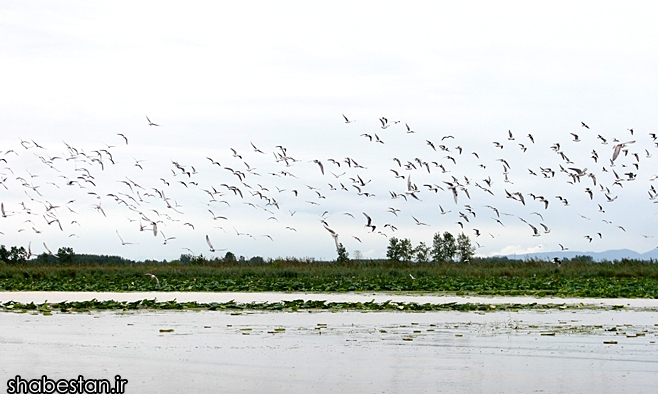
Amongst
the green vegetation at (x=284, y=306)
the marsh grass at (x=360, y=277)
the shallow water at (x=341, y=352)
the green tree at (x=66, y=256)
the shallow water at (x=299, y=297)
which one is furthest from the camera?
the green tree at (x=66, y=256)

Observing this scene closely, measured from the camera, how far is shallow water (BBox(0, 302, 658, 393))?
13430 mm

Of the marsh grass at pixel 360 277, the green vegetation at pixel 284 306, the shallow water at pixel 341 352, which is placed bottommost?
Result: the shallow water at pixel 341 352

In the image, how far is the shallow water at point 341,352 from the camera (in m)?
13.4

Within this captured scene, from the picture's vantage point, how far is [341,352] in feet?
55.3

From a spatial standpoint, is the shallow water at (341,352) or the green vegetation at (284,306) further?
the green vegetation at (284,306)

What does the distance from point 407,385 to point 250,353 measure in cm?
443

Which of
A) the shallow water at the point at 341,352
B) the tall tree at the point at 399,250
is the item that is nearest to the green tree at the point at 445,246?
the tall tree at the point at 399,250

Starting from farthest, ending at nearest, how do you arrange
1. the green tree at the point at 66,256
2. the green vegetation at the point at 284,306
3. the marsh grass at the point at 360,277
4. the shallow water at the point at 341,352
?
1. the green tree at the point at 66,256
2. the marsh grass at the point at 360,277
3. the green vegetation at the point at 284,306
4. the shallow water at the point at 341,352

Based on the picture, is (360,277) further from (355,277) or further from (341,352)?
(341,352)

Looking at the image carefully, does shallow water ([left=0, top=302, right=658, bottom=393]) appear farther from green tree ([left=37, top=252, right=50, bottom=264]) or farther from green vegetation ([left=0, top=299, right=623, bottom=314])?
green tree ([left=37, top=252, right=50, bottom=264])

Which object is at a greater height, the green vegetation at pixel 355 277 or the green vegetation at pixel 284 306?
the green vegetation at pixel 355 277

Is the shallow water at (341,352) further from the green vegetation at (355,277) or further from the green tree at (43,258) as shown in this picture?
the green tree at (43,258)

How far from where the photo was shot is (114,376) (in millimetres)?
13680

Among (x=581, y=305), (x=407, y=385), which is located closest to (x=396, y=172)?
(x=581, y=305)
